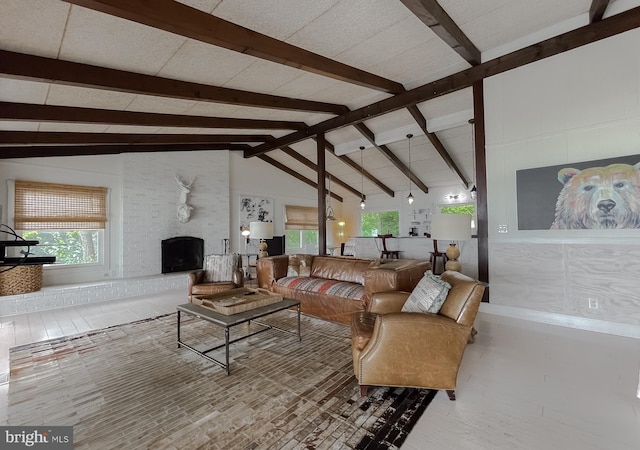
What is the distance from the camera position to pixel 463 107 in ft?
17.7

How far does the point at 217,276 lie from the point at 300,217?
556 cm

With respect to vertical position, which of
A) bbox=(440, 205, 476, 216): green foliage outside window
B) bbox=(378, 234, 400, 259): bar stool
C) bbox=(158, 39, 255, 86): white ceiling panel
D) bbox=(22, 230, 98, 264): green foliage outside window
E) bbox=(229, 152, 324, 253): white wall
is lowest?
bbox=(378, 234, 400, 259): bar stool

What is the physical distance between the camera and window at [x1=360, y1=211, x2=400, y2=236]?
10.6 metres

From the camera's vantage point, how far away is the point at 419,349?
6.57 ft

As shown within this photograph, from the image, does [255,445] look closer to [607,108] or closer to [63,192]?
[607,108]

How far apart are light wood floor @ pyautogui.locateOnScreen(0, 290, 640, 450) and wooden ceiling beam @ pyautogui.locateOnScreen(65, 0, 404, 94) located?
294 cm

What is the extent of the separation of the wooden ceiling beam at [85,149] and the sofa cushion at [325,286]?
4.38 metres

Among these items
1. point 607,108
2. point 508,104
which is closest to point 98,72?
point 508,104

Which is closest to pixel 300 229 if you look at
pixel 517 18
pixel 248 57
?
pixel 248 57

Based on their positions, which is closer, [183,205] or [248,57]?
[248,57]

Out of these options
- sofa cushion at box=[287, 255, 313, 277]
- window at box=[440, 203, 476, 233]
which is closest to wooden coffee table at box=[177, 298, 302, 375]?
sofa cushion at box=[287, 255, 313, 277]

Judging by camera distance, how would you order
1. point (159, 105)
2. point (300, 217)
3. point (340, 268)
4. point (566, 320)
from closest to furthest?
point (566, 320), point (159, 105), point (340, 268), point (300, 217)

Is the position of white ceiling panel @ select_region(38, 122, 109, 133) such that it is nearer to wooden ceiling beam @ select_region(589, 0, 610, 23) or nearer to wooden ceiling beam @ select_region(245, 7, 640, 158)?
wooden ceiling beam @ select_region(245, 7, 640, 158)

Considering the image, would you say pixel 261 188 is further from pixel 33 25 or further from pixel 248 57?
pixel 33 25
